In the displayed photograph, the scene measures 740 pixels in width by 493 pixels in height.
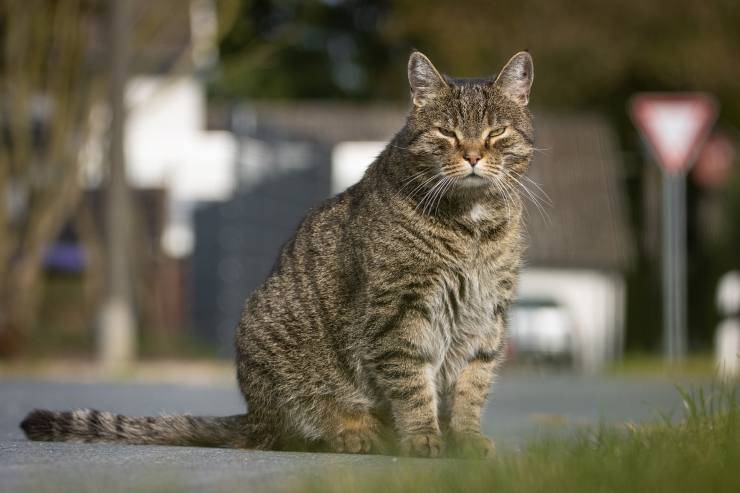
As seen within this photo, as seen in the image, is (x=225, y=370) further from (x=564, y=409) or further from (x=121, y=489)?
(x=121, y=489)

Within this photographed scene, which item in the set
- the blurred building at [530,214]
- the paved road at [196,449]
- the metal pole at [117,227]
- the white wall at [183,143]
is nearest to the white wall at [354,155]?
the blurred building at [530,214]

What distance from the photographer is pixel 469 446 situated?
6805 mm

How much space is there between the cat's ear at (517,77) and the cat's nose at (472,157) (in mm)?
582

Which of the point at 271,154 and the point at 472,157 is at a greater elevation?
the point at 472,157

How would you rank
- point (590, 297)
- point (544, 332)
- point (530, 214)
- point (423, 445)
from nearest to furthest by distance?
point (423, 445), point (544, 332), point (530, 214), point (590, 297)

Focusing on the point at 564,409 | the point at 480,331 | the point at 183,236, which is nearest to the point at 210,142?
the point at 183,236

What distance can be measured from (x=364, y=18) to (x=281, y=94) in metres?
3.76

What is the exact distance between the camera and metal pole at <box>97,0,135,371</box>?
18172 mm

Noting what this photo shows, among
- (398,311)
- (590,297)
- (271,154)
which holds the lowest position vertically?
(590,297)

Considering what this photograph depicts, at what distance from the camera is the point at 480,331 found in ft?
23.0

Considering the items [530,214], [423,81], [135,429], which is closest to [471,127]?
[423,81]

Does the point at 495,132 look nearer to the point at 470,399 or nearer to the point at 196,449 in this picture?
the point at 470,399

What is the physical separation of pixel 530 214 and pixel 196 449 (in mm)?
19372

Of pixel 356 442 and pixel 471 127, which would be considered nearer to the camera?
pixel 356 442
